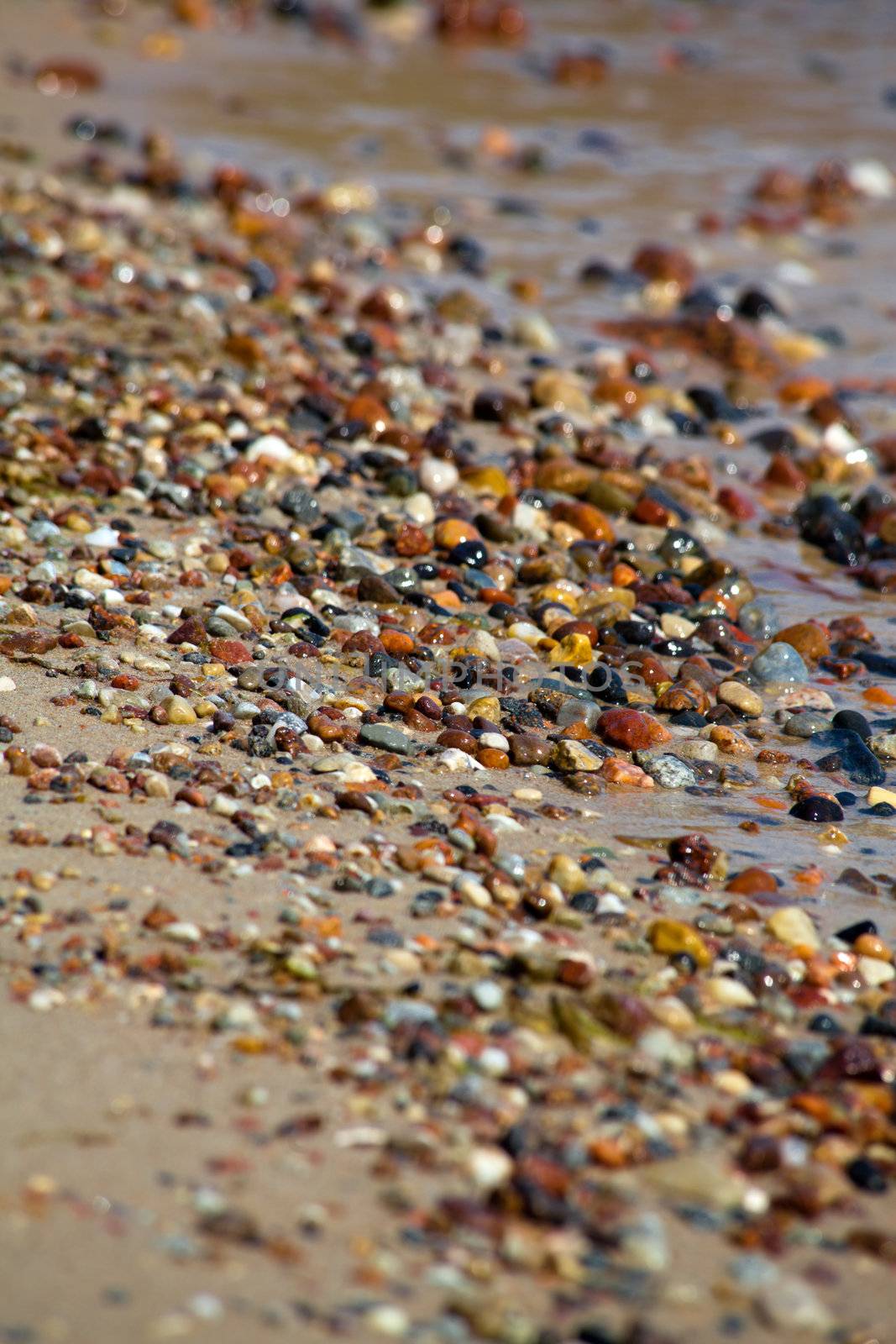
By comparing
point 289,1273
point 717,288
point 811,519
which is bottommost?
point 289,1273

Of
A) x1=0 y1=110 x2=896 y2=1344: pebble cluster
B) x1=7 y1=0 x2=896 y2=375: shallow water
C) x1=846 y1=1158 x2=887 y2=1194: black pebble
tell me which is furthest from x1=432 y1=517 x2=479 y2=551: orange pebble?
x1=846 y1=1158 x2=887 y2=1194: black pebble

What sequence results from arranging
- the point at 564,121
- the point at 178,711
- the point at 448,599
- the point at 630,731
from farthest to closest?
the point at 564,121, the point at 448,599, the point at 630,731, the point at 178,711

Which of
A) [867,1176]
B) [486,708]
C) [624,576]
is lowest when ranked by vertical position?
[867,1176]

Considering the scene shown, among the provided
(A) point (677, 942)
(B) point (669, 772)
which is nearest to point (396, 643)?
(B) point (669, 772)

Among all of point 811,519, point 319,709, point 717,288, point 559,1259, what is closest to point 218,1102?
point 559,1259

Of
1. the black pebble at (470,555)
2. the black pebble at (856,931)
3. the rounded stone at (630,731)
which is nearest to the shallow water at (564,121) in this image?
the black pebble at (470,555)

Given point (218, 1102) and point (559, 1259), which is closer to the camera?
point (559, 1259)

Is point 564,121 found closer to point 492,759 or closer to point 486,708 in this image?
point 486,708

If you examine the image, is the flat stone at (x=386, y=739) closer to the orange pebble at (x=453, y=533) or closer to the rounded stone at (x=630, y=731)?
the rounded stone at (x=630, y=731)

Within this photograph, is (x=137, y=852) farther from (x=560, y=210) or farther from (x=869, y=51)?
(x=869, y=51)
